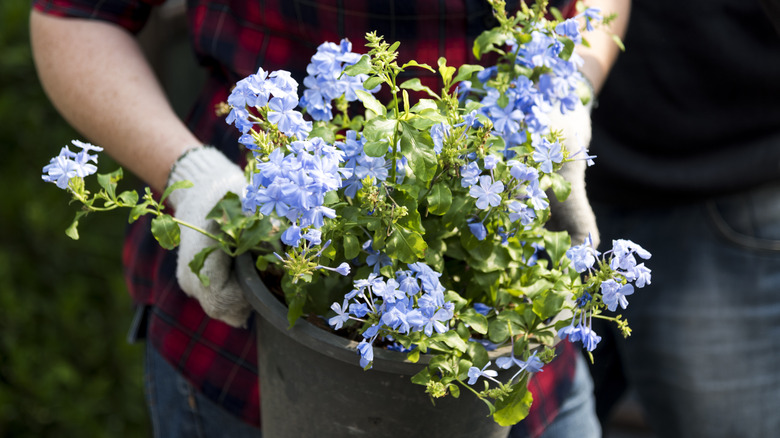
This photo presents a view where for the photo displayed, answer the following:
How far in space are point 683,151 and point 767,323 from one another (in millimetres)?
407

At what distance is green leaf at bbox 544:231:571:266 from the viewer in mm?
871

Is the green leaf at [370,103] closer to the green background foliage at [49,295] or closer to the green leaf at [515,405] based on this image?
the green leaf at [515,405]

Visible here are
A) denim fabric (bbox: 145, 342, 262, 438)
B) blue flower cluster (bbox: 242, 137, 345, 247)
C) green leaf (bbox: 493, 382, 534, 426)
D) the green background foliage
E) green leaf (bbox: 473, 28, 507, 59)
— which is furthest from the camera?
the green background foliage

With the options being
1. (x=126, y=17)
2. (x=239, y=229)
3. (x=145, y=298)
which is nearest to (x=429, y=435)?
(x=239, y=229)

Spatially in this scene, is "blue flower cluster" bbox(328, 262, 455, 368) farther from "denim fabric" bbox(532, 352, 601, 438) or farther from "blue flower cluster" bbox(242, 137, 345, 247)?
"denim fabric" bbox(532, 352, 601, 438)

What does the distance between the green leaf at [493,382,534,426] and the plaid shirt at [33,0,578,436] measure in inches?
15.6

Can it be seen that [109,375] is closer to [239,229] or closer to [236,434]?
[236,434]

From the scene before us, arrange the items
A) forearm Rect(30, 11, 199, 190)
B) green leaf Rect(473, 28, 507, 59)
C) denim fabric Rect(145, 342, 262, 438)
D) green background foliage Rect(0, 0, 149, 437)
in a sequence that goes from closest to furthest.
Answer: green leaf Rect(473, 28, 507, 59)
forearm Rect(30, 11, 199, 190)
denim fabric Rect(145, 342, 262, 438)
green background foliage Rect(0, 0, 149, 437)

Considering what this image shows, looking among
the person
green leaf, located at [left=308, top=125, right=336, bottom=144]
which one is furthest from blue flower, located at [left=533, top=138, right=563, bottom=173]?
the person

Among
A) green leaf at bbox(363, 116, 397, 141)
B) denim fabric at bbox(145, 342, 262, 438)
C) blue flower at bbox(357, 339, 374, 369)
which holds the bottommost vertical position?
denim fabric at bbox(145, 342, 262, 438)

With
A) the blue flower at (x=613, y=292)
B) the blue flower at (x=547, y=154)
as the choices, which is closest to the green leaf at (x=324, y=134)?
the blue flower at (x=547, y=154)

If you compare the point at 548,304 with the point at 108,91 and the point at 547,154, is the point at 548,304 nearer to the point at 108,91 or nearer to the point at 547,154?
the point at 547,154

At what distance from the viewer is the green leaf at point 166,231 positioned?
2.68 feet

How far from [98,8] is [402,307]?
28.3 inches
